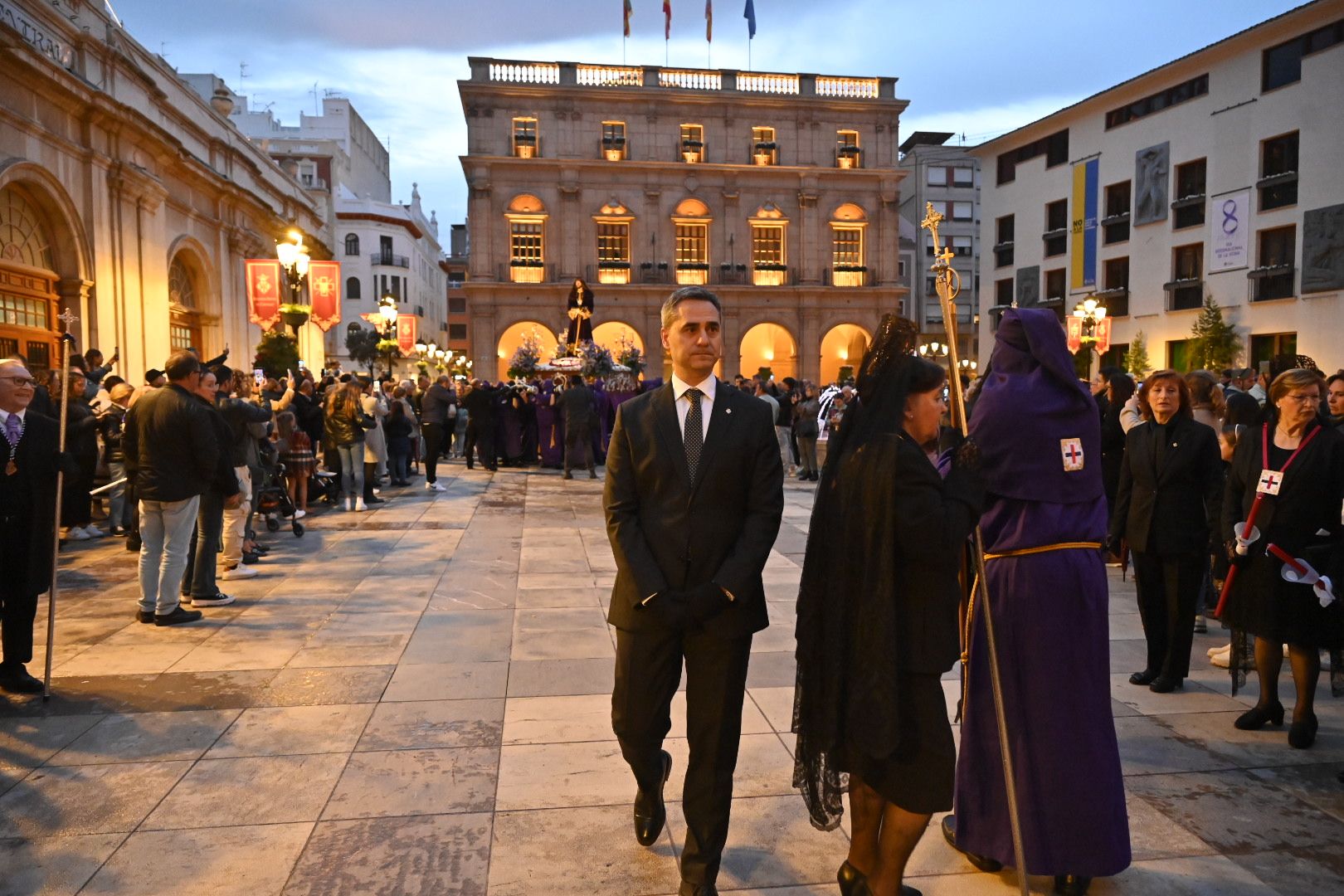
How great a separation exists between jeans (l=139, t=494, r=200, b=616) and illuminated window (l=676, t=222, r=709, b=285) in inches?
1355

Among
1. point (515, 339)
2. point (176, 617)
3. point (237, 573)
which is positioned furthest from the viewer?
point (515, 339)

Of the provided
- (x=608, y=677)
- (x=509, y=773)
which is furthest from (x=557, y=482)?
(x=509, y=773)

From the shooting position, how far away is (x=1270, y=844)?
3.30 metres

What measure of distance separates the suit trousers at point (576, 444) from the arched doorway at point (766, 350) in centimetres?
2549

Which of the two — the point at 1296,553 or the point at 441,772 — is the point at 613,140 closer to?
the point at 1296,553

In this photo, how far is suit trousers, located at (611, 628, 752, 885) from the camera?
291 centimetres

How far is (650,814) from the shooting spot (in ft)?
10.6

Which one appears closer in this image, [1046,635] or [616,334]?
[1046,635]

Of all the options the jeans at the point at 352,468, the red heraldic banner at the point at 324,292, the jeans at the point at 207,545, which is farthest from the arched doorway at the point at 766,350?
the jeans at the point at 207,545

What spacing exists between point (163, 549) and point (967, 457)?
5869mm

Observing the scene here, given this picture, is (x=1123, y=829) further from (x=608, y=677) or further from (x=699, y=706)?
(x=608, y=677)

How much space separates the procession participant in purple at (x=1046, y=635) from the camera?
2969mm

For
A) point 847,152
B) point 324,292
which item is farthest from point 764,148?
point 324,292

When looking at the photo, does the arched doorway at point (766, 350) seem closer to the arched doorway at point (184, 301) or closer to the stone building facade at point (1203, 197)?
the stone building facade at point (1203, 197)
